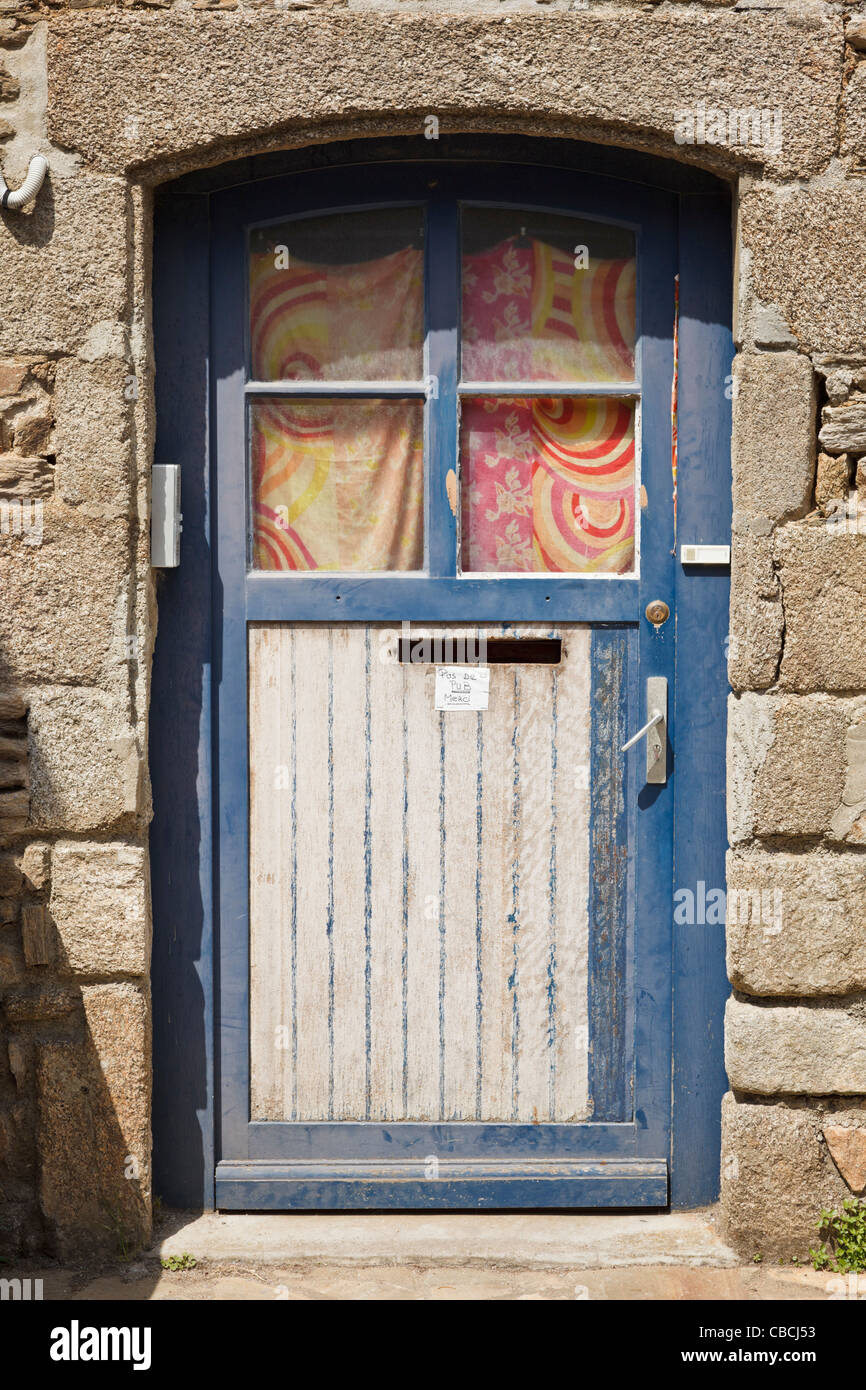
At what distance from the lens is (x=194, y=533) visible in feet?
10.1

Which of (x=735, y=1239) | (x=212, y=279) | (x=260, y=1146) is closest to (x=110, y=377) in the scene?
(x=212, y=279)

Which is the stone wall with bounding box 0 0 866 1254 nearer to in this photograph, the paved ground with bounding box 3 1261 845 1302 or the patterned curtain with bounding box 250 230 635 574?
the paved ground with bounding box 3 1261 845 1302

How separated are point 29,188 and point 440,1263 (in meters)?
2.73

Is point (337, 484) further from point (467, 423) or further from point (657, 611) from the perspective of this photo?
point (657, 611)

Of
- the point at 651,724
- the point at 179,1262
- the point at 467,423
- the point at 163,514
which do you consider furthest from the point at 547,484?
the point at 179,1262

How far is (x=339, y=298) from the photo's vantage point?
307 centimetres

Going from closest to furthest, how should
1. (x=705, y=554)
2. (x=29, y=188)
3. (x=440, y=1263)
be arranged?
(x=29, y=188) → (x=440, y=1263) → (x=705, y=554)

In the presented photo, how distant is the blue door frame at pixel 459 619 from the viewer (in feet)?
9.95

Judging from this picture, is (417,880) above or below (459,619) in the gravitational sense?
below

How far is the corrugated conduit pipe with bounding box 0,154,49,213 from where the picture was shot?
2.79 meters

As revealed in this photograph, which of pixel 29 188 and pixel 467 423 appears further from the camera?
pixel 467 423

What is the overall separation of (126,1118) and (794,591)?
2.07m

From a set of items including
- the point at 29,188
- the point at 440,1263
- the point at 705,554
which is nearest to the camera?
the point at 29,188

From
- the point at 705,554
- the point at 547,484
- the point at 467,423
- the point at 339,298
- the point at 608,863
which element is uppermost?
the point at 339,298
